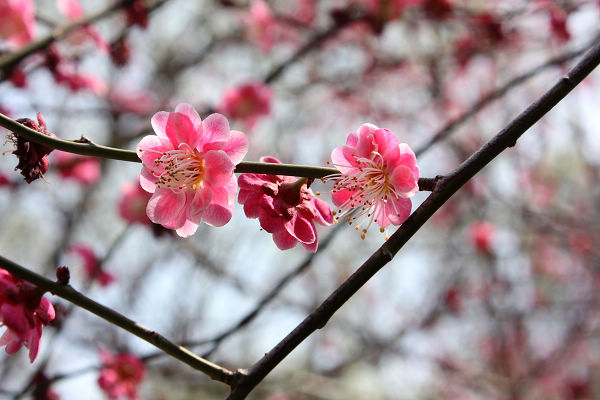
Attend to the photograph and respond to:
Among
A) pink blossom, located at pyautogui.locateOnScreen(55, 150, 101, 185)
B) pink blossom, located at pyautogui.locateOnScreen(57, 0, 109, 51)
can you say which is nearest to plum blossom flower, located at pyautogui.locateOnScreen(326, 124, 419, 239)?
pink blossom, located at pyautogui.locateOnScreen(57, 0, 109, 51)

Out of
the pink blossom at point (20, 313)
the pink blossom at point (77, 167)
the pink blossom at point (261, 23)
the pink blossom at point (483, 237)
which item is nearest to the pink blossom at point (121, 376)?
the pink blossom at point (77, 167)

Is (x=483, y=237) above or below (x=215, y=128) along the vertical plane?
above

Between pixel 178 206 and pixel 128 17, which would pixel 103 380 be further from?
pixel 128 17

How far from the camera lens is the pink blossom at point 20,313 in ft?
3.65

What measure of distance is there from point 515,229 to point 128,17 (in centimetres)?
381

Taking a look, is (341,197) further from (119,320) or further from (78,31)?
(78,31)

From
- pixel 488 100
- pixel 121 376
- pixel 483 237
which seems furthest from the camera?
pixel 483 237

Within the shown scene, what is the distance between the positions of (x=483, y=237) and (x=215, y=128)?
3.61 metres

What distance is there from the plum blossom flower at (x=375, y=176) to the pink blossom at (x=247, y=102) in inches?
107

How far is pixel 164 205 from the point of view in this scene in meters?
1.29

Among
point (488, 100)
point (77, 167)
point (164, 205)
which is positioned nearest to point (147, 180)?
point (164, 205)

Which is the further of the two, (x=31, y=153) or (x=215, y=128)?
(x=215, y=128)

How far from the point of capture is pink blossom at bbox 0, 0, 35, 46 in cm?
244

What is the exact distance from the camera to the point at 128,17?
9.01 ft
